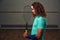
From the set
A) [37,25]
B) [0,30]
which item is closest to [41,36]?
[37,25]

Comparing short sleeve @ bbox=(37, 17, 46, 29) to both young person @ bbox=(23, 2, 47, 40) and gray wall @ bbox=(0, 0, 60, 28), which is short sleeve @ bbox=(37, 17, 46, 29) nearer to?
young person @ bbox=(23, 2, 47, 40)

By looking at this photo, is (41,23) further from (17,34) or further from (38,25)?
(17,34)

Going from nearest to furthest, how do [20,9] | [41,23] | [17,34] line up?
[41,23], [17,34], [20,9]

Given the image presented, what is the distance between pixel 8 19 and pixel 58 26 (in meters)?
1.87

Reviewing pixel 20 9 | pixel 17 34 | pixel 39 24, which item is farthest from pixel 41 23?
pixel 20 9

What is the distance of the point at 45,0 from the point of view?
7.98 metres

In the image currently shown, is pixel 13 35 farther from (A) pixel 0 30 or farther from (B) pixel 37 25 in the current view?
(B) pixel 37 25

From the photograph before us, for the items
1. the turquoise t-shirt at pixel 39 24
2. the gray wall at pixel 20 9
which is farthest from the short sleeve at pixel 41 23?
the gray wall at pixel 20 9

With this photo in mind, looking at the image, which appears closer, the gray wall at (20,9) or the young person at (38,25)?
the young person at (38,25)

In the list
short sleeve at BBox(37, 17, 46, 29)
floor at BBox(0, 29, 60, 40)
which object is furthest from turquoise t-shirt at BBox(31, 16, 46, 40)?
floor at BBox(0, 29, 60, 40)

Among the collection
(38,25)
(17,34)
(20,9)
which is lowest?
(17,34)

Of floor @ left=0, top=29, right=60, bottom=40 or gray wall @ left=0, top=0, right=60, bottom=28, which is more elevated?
gray wall @ left=0, top=0, right=60, bottom=28

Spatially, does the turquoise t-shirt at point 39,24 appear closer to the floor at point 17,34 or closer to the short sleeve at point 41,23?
the short sleeve at point 41,23

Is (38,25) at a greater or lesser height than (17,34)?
greater
